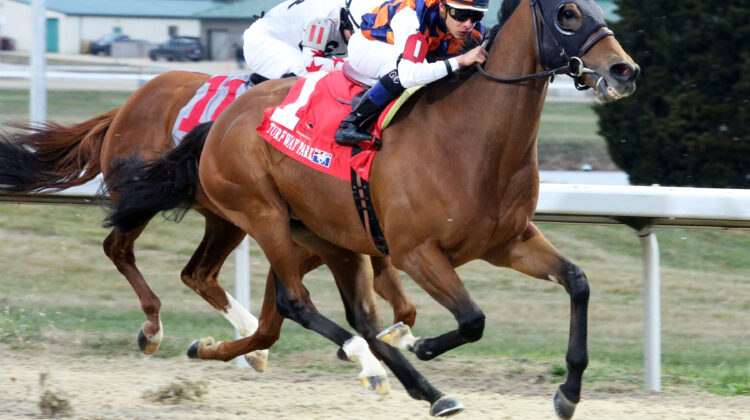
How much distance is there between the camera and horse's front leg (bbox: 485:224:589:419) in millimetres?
3600

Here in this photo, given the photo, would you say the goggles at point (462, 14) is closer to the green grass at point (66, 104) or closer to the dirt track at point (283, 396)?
the dirt track at point (283, 396)

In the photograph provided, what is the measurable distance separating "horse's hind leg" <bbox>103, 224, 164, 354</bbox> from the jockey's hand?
202 centimetres

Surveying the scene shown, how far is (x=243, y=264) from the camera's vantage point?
5.02 m

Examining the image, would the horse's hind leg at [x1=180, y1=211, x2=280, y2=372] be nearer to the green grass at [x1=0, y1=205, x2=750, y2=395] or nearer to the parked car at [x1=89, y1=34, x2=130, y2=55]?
the green grass at [x1=0, y1=205, x2=750, y2=395]

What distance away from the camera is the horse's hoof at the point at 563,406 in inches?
142

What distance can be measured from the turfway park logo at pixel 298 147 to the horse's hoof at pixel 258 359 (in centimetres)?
103

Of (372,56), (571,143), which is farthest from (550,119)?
(372,56)

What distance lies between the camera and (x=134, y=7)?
36250 mm

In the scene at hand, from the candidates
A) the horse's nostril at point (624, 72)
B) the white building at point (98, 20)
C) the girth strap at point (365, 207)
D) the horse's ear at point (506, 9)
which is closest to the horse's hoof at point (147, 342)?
the girth strap at point (365, 207)

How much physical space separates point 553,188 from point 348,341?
1.26 m

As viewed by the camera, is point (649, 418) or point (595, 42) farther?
point (649, 418)

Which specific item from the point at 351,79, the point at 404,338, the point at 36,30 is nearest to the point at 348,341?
the point at 404,338

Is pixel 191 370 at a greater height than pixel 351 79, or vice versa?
pixel 351 79

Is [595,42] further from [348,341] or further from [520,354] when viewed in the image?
[520,354]
